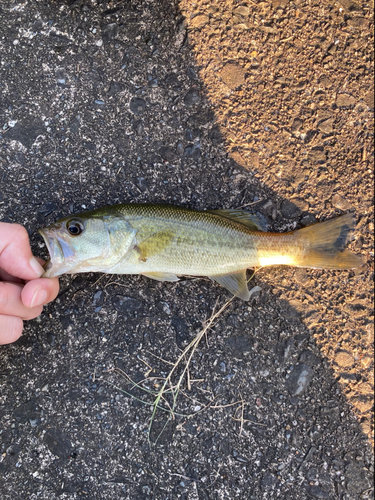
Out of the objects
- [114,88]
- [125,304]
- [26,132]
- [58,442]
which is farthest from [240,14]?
[58,442]

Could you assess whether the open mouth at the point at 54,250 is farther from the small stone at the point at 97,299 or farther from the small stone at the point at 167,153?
the small stone at the point at 167,153

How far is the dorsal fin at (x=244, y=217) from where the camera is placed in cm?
326

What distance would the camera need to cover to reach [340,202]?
3547mm

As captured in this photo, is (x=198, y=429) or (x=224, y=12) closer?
(x=198, y=429)

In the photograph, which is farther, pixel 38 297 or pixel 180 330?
pixel 180 330

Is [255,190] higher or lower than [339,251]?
higher

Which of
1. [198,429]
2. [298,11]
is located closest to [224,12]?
[298,11]

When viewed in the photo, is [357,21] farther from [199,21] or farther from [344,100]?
[199,21]

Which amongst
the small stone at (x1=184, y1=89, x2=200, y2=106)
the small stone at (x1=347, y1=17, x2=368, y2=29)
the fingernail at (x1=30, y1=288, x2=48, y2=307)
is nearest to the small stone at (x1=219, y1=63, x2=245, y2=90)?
the small stone at (x1=184, y1=89, x2=200, y2=106)

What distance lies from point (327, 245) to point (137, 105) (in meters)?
2.18

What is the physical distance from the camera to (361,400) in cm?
344

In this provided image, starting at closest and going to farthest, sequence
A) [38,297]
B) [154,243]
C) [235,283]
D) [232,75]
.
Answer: [38,297] < [154,243] < [235,283] < [232,75]

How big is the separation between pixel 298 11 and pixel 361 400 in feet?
12.4

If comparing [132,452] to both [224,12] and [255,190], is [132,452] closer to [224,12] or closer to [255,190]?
[255,190]
